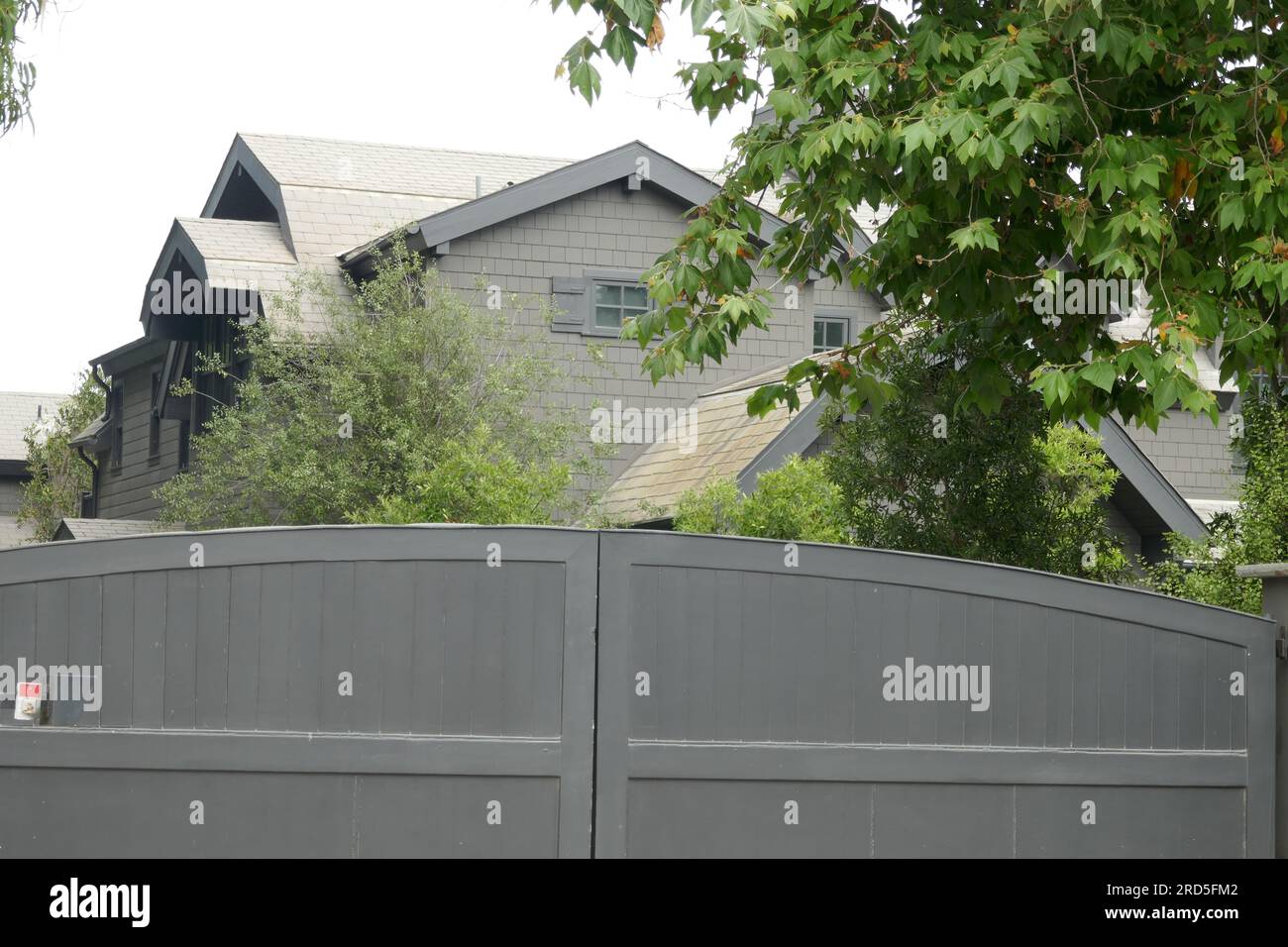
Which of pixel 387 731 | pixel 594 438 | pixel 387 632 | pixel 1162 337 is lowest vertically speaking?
pixel 387 731

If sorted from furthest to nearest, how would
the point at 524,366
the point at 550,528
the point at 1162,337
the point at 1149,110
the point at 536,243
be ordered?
the point at 536,243 < the point at 524,366 < the point at 1149,110 < the point at 1162,337 < the point at 550,528

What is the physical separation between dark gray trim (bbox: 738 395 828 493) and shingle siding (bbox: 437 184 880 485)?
361 centimetres

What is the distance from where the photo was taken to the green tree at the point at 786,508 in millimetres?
14715

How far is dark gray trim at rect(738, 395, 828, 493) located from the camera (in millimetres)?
17656

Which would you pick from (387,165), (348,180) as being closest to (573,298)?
(348,180)

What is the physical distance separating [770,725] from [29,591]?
3.11 metres

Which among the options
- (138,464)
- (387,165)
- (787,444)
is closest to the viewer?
(787,444)

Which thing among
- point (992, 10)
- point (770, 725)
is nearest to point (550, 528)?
point (770, 725)

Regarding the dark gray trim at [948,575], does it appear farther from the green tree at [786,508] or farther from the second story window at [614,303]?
the second story window at [614,303]

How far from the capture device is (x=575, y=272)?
71.6 feet

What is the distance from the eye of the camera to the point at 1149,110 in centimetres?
907

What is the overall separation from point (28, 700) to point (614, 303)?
16.3 m

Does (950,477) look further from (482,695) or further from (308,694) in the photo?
(308,694)
